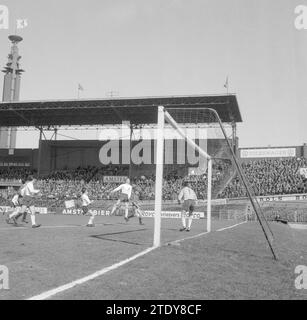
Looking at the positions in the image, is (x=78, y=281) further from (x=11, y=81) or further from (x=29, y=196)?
(x=11, y=81)

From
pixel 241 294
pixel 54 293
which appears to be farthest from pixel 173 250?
pixel 54 293

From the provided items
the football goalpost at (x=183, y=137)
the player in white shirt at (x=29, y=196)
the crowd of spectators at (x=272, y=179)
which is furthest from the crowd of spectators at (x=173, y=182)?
the football goalpost at (x=183, y=137)

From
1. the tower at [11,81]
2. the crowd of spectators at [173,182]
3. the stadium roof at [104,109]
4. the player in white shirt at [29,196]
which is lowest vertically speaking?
the player in white shirt at [29,196]

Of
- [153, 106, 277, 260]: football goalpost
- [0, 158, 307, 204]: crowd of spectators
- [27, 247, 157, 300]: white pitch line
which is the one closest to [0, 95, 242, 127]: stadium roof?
[0, 158, 307, 204]: crowd of spectators

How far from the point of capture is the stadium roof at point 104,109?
147 ft

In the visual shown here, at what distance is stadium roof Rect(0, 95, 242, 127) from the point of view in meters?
44.7

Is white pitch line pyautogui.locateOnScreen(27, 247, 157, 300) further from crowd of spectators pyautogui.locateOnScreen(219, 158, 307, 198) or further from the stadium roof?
the stadium roof

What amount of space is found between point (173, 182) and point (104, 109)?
11115mm

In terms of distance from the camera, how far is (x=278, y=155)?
5147cm

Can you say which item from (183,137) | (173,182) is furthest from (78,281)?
(173,182)

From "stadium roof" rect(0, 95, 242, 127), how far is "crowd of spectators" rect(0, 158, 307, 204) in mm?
6282

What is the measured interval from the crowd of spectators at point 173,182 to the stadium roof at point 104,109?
628cm

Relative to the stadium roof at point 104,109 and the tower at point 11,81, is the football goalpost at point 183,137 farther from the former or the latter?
the tower at point 11,81

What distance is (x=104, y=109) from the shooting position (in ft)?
157
